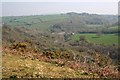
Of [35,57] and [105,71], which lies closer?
[105,71]

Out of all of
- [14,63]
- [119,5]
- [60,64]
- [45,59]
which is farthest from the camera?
[119,5]

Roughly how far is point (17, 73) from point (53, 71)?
1.90m

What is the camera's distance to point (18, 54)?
52.4 ft

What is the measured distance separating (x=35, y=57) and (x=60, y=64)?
7.16 ft

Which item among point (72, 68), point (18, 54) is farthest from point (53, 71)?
point (18, 54)

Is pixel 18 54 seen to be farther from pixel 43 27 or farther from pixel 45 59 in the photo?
pixel 43 27

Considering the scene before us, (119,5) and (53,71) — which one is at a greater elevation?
(119,5)

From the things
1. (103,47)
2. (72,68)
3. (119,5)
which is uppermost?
(119,5)

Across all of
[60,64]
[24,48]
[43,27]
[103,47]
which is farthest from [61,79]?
[43,27]

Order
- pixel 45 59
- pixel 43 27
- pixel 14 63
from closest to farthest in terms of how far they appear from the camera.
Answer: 1. pixel 14 63
2. pixel 45 59
3. pixel 43 27

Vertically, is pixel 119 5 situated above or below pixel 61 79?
above

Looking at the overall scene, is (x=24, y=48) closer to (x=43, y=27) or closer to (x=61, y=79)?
(x=61, y=79)

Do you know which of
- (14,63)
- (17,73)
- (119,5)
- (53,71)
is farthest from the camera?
(119,5)

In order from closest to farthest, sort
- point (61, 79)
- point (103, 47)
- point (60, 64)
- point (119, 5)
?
point (61, 79) < point (60, 64) < point (119, 5) < point (103, 47)
